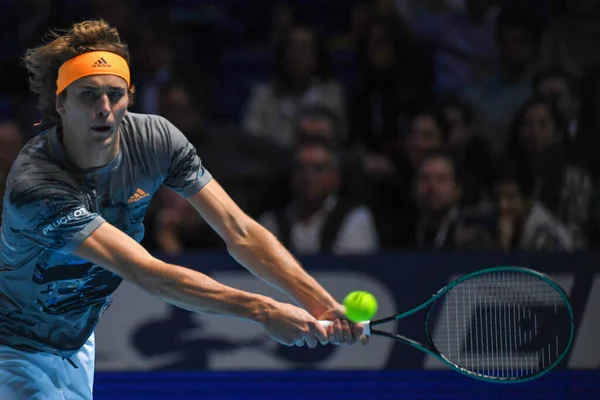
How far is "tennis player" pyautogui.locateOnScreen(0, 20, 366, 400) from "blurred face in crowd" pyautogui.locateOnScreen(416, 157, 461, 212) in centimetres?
281

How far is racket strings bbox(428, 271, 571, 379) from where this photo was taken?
4.36 meters

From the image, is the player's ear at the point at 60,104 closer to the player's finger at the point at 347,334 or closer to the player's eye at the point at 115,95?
the player's eye at the point at 115,95

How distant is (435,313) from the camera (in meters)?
5.28

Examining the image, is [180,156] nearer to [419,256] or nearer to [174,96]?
[419,256]

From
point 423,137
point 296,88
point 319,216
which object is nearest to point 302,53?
point 296,88

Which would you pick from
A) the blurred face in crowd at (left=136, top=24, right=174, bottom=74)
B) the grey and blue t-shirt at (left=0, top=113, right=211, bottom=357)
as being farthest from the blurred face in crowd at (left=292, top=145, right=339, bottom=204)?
the grey and blue t-shirt at (left=0, top=113, right=211, bottom=357)

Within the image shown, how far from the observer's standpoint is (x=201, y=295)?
11.2ft

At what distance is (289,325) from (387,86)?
4251mm

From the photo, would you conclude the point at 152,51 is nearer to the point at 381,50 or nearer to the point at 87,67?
the point at 381,50

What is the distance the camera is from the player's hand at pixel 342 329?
3.59 m

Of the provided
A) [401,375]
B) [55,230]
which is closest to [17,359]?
[55,230]

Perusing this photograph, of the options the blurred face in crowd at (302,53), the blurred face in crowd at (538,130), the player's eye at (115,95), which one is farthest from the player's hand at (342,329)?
the blurred face in crowd at (302,53)

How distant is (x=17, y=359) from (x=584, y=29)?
5602mm

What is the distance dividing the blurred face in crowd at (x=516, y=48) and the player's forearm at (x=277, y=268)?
4125 mm
